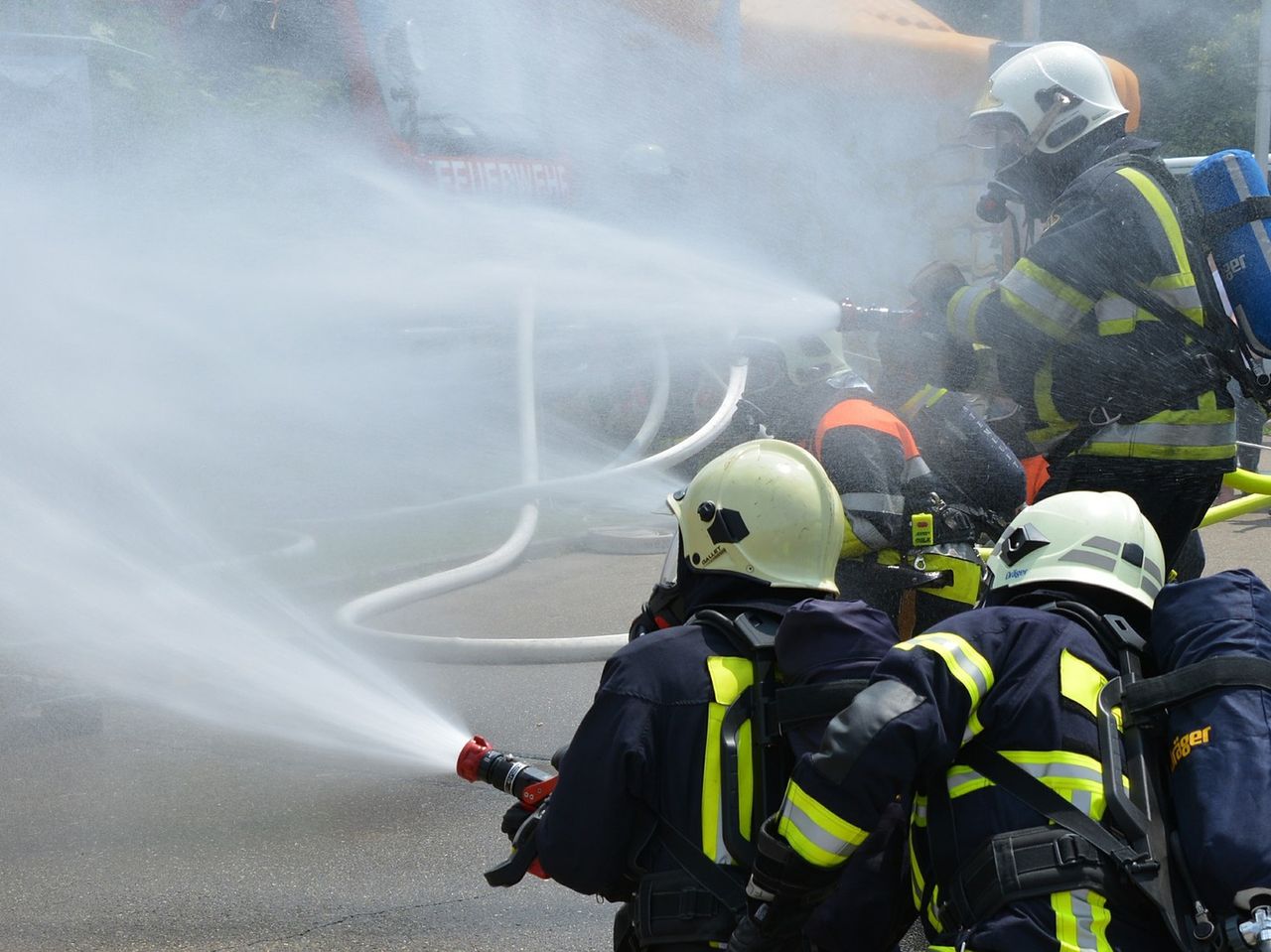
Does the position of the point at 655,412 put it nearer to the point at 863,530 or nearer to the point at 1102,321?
the point at 863,530

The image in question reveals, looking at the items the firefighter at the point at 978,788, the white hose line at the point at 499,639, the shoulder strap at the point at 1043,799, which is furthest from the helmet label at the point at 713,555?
the white hose line at the point at 499,639

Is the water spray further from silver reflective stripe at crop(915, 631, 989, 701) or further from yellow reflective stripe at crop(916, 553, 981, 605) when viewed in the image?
yellow reflective stripe at crop(916, 553, 981, 605)

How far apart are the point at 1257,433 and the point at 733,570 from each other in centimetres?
247

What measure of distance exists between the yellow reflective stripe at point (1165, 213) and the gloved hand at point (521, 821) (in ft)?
6.73

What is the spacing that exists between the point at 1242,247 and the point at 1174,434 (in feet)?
1.57

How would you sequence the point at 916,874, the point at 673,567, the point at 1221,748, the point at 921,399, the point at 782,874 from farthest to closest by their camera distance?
the point at 921,399 < the point at 673,567 < the point at 916,874 < the point at 782,874 < the point at 1221,748

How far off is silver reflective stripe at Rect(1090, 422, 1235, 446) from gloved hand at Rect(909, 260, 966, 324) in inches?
23.3

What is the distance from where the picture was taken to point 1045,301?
11.1 feet

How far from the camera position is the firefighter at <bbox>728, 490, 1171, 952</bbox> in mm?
1703

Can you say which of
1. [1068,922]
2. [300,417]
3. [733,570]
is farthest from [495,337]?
[1068,922]

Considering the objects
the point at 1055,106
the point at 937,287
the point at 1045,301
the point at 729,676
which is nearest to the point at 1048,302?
the point at 1045,301

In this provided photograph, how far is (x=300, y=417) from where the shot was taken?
8984 millimetres

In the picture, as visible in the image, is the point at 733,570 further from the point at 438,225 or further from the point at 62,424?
the point at 438,225

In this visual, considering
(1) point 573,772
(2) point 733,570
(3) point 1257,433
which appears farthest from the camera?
(3) point 1257,433
